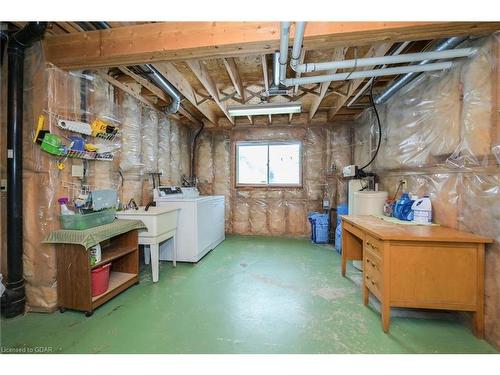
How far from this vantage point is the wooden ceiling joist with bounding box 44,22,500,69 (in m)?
1.51

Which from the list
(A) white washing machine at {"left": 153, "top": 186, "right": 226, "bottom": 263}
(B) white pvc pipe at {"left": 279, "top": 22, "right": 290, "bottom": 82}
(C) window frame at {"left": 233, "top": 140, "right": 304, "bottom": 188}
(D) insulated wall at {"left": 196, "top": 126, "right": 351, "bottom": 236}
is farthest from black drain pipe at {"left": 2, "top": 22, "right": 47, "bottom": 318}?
(C) window frame at {"left": 233, "top": 140, "right": 304, "bottom": 188}

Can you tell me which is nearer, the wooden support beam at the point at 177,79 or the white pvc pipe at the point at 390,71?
the white pvc pipe at the point at 390,71

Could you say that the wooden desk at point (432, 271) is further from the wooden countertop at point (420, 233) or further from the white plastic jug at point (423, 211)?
the white plastic jug at point (423, 211)

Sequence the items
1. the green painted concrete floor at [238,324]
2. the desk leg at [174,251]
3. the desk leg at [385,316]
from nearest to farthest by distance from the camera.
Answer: the green painted concrete floor at [238,324]
the desk leg at [385,316]
the desk leg at [174,251]

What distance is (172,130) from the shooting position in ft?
13.9

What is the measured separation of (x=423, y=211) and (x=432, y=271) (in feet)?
2.39

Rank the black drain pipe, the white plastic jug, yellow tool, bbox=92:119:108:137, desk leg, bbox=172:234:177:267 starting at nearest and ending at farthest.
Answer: the black drain pipe < the white plastic jug < yellow tool, bbox=92:119:108:137 < desk leg, bbox=172:234:177:267

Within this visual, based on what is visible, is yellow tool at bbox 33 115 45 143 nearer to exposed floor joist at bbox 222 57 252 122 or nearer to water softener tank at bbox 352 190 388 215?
exposed floor joist at bbox 222 57 252 122

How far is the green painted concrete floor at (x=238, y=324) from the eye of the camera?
1.60 metres

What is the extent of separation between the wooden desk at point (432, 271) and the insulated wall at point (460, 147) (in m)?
0.09

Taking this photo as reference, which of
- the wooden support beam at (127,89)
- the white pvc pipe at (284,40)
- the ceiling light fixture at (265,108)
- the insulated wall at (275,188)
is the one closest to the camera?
the white pvc pipe at (284,40)

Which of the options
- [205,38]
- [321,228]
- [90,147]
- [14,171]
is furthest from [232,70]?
[321,228]

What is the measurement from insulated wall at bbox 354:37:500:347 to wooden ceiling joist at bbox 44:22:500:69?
0.39 metres

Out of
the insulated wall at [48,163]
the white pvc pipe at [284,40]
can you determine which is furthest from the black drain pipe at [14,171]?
the white pvc pipe at [284,40]
